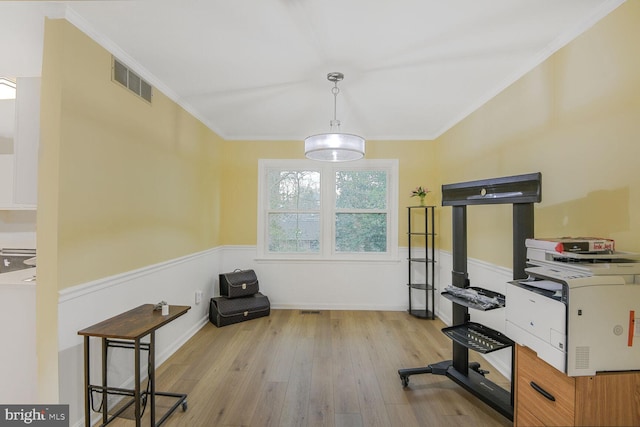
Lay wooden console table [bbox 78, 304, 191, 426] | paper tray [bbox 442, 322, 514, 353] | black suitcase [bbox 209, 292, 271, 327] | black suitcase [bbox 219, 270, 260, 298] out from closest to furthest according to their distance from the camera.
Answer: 1. wooden console table [bbox 78, 304, 191, 426]
2. paper tray [bbox 442, 322, 514, 353]
3. black suitcase [bbox 209, 292, 271, 327]
4. black suitcase [bbox 219, 270, 260, 298]

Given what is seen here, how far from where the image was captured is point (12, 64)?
231cm

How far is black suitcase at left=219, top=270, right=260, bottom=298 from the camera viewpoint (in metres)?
3.88

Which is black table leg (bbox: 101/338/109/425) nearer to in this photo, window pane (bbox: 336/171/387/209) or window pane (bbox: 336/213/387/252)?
window pane (bbox: 336/213/387/252)

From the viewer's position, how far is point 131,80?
2.37 m

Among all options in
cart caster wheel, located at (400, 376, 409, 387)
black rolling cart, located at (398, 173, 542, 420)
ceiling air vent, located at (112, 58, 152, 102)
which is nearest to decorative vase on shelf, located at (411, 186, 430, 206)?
black rolling cart, located at (398, 173, 542, 420)

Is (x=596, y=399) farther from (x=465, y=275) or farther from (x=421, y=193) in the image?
(x=421, y=193)

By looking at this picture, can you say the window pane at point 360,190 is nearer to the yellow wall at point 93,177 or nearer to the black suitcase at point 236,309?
the black suitcase at point 236,309

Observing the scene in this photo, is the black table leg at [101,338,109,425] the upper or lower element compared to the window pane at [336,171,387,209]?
lower

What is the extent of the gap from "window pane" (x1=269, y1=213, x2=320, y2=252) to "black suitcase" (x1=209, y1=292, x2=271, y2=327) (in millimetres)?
829

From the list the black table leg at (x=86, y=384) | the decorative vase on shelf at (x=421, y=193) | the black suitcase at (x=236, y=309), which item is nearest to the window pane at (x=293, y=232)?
the black suitcase at (x=236, y=309)

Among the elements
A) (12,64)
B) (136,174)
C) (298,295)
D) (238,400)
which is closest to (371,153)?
(298,295)

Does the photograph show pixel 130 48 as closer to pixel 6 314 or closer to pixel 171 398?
pixel 6 314

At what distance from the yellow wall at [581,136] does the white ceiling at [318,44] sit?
16 cm

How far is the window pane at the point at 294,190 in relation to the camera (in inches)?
177
